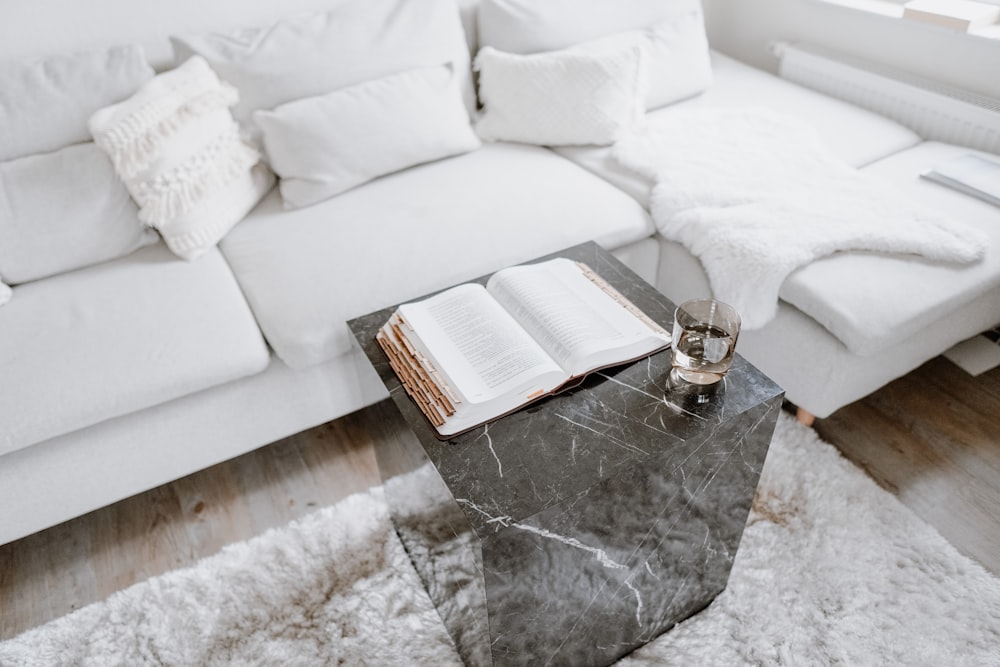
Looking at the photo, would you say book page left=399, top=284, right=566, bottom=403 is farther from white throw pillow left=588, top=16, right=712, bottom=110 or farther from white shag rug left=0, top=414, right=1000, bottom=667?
white throw pillow left=588, top=16, right=712, bottom=110

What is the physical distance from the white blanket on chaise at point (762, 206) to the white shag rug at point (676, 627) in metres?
0.49

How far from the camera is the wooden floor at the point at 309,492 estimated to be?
4.83 ft

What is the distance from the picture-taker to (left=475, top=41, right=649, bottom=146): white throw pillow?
2016mm

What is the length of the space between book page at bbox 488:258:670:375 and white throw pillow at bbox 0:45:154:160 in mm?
1102

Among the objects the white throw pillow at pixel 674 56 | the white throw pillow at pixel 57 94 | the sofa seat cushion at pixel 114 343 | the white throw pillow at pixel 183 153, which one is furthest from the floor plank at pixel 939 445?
the white throw pillow at pixel 57 94

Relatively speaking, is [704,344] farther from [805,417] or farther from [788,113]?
[788,113]

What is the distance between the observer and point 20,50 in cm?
174

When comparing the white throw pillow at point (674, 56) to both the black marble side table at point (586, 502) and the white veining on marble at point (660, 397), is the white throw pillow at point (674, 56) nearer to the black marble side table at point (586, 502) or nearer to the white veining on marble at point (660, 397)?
the black marble side table at point (586, 502)

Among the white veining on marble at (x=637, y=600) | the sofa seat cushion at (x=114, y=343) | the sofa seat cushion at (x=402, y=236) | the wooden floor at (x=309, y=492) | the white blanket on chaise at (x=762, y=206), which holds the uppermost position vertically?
the white blanket on chaise at (x=762, y=206)

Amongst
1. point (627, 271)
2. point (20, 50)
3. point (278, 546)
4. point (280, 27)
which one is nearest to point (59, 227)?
point (20, 50)

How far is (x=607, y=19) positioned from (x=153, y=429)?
5.83 feet

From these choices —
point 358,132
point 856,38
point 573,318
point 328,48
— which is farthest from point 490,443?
point 856,38

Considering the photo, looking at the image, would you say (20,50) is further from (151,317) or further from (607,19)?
(607,19)

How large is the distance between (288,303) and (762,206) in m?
1.15
